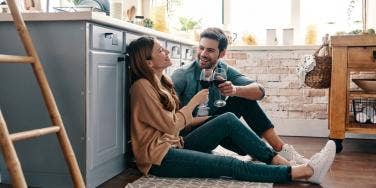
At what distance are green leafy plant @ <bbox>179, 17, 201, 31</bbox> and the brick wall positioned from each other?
1.93ft

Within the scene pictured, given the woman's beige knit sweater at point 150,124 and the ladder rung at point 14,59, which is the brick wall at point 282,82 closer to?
the woman's beige knit sweater at point 150,124

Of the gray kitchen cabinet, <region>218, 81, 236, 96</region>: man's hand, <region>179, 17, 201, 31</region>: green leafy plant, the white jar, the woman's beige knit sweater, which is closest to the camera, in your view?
the gray kitchen cabinet

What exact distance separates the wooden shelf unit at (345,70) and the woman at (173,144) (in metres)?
1.12

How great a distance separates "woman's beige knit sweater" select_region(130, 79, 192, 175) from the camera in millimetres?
2174

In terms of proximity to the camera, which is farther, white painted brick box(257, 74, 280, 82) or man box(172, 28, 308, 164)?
white painted brick box(257, 74, 280, 82)

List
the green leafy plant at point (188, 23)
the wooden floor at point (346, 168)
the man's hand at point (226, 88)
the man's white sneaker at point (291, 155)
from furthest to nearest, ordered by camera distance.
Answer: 1. the green leafy plant at point (188, 23)
2. the man's white sneaker at point (291, 155)
3. the man's hand at point (226, 88)
4. the wooden floor at point (346, 168)

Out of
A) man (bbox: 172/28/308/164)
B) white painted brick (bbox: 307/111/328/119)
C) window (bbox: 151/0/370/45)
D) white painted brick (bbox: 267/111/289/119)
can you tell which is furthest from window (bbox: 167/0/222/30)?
man (bbox: 172/28/308/164)

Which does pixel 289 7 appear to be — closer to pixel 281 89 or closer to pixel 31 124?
pixel 281 89

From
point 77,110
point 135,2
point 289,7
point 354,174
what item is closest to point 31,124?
point 77,110

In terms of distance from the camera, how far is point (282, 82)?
4.19 m

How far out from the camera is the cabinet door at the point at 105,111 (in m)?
2.08

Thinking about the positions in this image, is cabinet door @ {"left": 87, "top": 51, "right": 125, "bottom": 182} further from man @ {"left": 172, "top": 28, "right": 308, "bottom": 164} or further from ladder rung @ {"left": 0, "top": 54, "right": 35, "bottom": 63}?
man @ {"left": 172, "top": 28, "right": 308, "bottom": 164}

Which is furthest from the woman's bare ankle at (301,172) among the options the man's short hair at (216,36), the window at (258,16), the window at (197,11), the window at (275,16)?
the window at (197,11)

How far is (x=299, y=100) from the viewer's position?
13.6 feet
